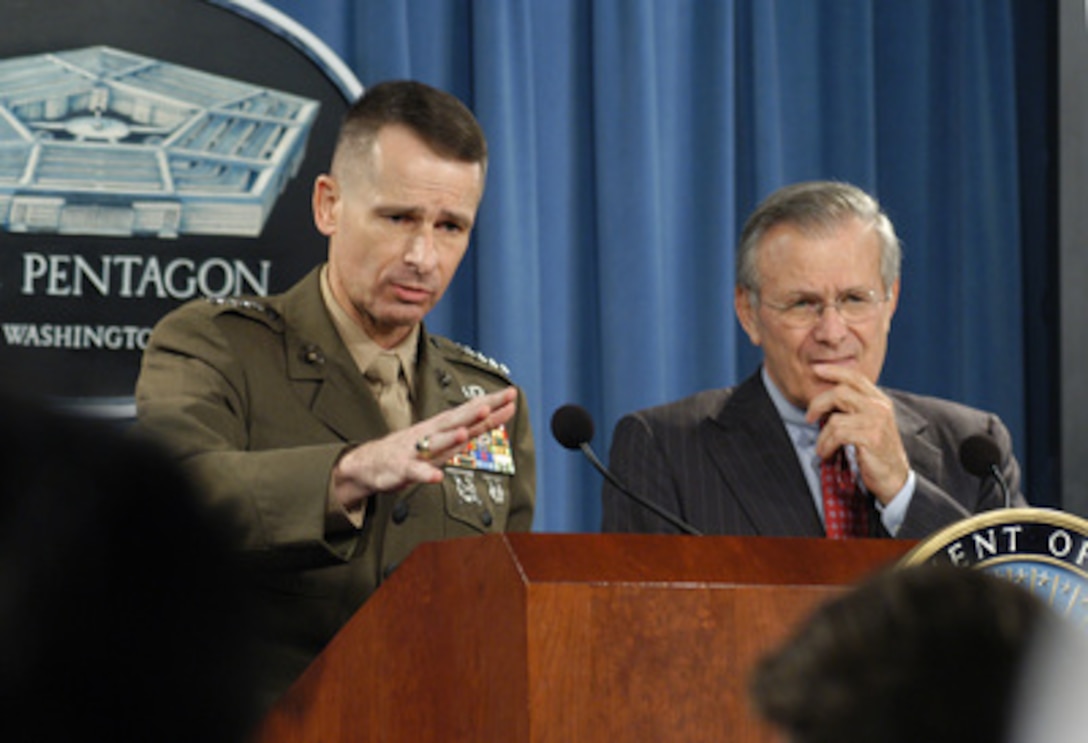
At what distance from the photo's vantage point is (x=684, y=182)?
340 cm

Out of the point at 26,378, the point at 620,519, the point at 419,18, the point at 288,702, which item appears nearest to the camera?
the point at 26,378

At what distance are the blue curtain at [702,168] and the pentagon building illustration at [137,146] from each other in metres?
0.23

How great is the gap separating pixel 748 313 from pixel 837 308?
0.16m

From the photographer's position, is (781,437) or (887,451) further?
(781,437)

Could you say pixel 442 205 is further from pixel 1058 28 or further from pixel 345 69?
pixel 1058 28

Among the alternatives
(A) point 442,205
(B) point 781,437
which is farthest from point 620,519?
(A) point 442,205

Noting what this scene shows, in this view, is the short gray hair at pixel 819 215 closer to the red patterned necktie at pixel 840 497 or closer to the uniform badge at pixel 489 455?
the red patterned necktie at pixel 840 497

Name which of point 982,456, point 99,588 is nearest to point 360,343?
point 982,456

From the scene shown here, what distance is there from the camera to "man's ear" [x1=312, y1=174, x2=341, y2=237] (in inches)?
99.8

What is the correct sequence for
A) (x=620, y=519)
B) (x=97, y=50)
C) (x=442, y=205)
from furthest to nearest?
1. (x=97, y=50)
2. (x=442, y=205)
3. (x=620, y=519)

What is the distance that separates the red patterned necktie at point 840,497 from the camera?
2.32m

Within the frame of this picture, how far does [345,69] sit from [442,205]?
761 mm

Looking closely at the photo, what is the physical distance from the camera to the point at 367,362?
7.93 feet

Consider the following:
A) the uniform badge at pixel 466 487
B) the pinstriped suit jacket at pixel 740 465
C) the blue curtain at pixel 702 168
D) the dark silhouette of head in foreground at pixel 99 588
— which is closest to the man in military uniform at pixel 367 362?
the uniform badge at pixel 466 487
